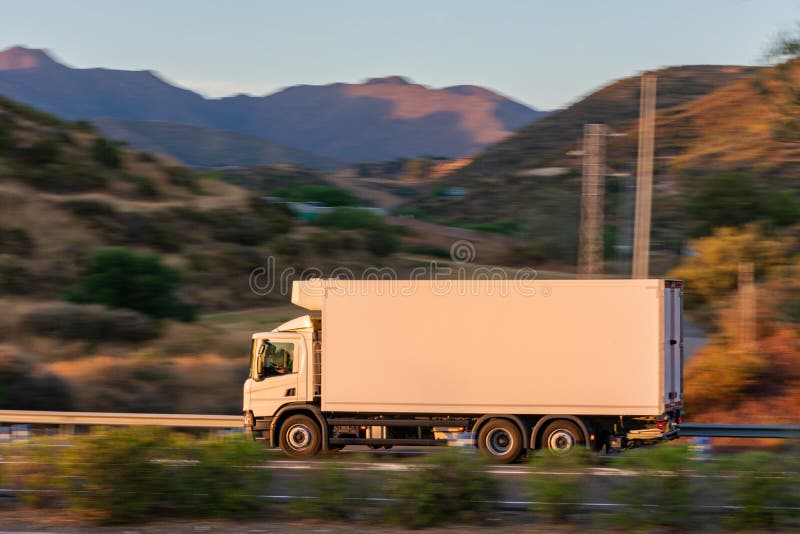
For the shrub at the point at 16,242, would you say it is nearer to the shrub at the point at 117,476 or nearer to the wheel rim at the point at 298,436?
the wheel rim at the point at 298,436

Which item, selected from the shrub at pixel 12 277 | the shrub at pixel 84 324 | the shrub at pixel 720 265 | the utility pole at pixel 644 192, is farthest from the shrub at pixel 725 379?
the shrub at pixel 12 277

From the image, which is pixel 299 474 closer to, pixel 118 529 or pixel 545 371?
pixel 118 529

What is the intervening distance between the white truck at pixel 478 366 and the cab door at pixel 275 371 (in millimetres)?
18

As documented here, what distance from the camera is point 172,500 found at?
1084 cm

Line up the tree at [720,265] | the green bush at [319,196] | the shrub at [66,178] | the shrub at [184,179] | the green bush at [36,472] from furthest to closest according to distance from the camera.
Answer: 1. the green bush at [319,196]
2. the shrub at [184,179]
3. the shrub at [66,178]
4. the tree at [720,265]
5. the green bush at [36,472]

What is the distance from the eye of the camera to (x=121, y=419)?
61.7 ft

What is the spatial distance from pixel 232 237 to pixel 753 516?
5311 cm

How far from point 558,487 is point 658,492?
1.05 m

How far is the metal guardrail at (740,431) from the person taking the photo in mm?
16219

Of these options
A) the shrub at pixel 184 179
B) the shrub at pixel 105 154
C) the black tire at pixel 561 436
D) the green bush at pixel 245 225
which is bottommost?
the black tire at pixel 561 436

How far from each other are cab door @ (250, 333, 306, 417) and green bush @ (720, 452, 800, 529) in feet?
27.9

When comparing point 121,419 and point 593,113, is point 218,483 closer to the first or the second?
point 121,419

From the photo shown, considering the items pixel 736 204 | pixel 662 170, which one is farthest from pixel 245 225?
pixel 662 170

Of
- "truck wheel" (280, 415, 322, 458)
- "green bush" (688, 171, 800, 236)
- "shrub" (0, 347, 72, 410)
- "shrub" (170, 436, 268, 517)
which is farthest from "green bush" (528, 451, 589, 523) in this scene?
"green bush" (688, 171, 800, 236)
